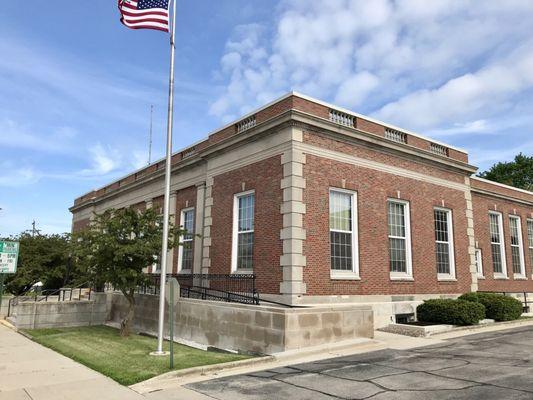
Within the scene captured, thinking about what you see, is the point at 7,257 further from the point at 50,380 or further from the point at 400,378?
the point at 400,378

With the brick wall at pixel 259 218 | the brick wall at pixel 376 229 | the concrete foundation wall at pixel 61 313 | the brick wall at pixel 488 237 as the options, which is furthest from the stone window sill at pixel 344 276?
the concrete foundation wall at pixel 61 313

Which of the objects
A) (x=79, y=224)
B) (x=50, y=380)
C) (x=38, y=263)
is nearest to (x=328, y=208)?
(x=50, y=380)

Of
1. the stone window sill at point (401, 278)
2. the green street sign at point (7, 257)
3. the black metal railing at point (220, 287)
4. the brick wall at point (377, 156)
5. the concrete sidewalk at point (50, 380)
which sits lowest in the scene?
the concrete sidewalk at point (50, 380)

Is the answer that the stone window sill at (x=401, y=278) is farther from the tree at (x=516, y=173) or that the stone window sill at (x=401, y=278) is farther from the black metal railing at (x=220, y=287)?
the tree at (x=516, y=173)

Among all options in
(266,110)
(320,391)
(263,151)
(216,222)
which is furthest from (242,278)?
(320,391)

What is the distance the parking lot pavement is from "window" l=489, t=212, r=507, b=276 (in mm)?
14799

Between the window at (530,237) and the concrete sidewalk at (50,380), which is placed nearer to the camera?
the concrete sidewalk at (50,380)

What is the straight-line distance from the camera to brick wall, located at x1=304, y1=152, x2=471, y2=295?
16.2 meters

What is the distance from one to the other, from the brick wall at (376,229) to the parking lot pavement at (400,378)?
4.41 m

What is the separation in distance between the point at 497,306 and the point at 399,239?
460 centimetres

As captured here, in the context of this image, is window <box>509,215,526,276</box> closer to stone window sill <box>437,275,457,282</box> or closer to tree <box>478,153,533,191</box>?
stone window sill <box>437,275,457,282</box>

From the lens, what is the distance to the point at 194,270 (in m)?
20.9

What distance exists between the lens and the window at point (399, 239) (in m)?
18.9

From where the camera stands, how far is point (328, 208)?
16.9m
